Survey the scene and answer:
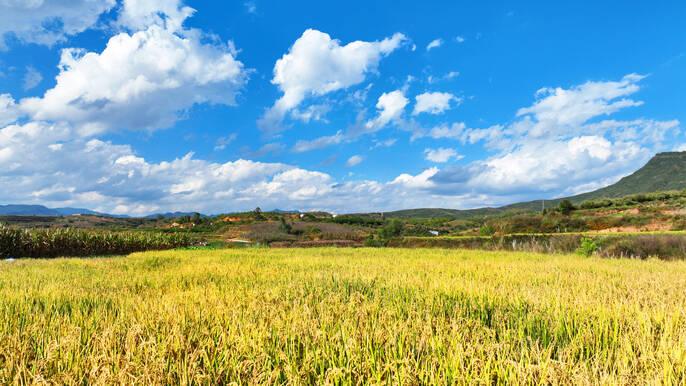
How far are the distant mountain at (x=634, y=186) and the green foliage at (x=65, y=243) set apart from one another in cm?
11045

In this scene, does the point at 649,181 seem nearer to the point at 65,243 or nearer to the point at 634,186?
the point at 634,186

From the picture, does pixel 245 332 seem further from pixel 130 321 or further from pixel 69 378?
pixel 130 321

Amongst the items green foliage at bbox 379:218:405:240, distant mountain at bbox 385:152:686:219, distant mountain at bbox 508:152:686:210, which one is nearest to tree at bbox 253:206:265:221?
green foliage at bbox 379:218:405:240

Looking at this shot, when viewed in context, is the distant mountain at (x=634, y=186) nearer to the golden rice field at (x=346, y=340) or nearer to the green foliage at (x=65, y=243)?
the green foliage at (x=65, y=243)

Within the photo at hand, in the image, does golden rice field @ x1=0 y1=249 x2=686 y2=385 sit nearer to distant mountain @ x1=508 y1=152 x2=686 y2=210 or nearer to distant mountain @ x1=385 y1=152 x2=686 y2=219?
distant mountain @ x1=385 y1=152 x2=686 y2=219

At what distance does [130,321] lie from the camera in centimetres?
399

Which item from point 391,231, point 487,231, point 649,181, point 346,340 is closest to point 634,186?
point 649,181

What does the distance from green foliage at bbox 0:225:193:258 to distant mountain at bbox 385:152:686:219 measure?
110451mm

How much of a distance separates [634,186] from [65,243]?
173743 millimetres

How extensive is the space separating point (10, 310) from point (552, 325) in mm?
6309

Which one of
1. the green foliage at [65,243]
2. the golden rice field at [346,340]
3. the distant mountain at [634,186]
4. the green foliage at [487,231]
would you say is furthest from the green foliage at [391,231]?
the distant mountain at [634,186]

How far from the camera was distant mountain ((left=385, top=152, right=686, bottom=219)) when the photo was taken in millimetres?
130175

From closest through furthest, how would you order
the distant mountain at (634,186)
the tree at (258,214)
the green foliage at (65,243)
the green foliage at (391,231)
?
the green foliage at (65,243) → the green foliage at (391,231) → the tree at (258,214) → the distant mountain at (634,186)

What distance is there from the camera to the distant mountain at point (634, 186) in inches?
5125
